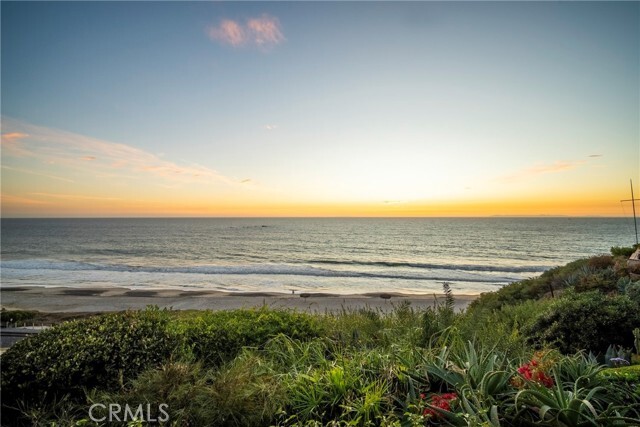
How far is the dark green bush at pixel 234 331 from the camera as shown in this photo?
5109 mm

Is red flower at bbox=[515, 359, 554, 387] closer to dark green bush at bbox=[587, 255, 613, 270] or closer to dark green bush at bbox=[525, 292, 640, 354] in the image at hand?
dark green bush at bbox=[525, 292, 640, 354]

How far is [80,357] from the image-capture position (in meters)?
3.97

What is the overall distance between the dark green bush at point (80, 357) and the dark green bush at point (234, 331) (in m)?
0.48

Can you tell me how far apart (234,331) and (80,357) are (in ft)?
6.39

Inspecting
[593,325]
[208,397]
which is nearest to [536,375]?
[208,397]

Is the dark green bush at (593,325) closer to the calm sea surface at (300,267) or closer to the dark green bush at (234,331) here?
the dark green bush at (234,331)

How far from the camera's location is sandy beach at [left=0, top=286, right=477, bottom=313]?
19.6m

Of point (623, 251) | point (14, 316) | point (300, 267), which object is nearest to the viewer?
point (623, 251)

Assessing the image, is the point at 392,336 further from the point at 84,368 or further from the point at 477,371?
the point at 84,368

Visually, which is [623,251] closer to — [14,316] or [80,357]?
[80,357]

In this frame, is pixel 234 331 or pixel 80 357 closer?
pixel 80 357

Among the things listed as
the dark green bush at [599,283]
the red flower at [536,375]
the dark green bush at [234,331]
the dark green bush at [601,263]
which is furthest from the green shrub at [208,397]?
the dark green bush at [601,263]

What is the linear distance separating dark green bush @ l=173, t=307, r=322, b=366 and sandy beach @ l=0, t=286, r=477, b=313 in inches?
510

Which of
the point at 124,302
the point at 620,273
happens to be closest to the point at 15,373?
the point at 620,273
